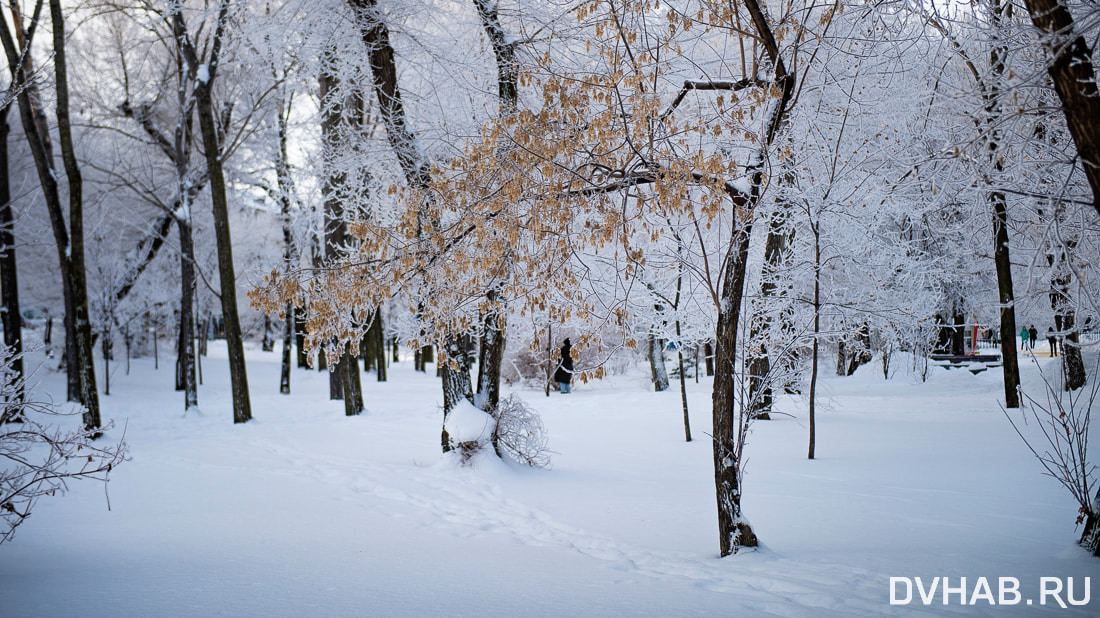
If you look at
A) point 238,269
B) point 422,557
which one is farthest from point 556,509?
point 238,269

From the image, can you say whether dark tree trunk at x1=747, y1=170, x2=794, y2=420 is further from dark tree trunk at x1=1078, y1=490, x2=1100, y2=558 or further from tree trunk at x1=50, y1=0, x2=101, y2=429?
tree trunk at x1=50, y1=0, x2=101, y2=429

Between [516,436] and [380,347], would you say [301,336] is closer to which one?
[380,347]

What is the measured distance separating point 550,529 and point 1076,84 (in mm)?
4909

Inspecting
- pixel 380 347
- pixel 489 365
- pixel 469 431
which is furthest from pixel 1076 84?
pixel 380 347

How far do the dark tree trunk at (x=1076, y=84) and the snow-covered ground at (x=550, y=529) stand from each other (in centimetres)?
249

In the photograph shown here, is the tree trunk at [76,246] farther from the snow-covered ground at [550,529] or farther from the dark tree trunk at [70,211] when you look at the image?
the snow-covered ground at [550,529]

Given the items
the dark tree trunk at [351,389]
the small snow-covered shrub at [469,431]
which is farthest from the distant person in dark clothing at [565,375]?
the small snow-covered shrub at [469,431]

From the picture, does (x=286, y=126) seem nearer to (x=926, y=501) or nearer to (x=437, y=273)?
(x=437, y=273)

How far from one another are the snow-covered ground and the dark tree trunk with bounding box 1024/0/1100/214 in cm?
249

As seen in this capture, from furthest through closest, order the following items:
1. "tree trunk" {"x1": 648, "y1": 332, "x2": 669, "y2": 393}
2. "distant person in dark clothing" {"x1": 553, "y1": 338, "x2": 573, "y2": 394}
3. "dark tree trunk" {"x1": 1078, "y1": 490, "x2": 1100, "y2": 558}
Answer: "distant person in dark clothing" {"x1": 553, "y1": 338, "x2": 573, "y2": 394} < "tree trunk" {"x1": 648, "y1": 332, "x2": 669, "y2": 393} < "dark tree trunk" {"x1": 1078, "y1": 490, "x2": 1100, "y2": 558}

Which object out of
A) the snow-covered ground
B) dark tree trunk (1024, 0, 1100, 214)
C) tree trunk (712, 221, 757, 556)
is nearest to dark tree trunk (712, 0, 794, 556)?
tree trunk (712, 221, 757, 556)

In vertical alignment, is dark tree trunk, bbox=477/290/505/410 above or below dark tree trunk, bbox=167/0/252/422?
below

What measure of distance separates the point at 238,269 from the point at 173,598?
127 ft

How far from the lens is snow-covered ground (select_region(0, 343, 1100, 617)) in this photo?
158 inches
